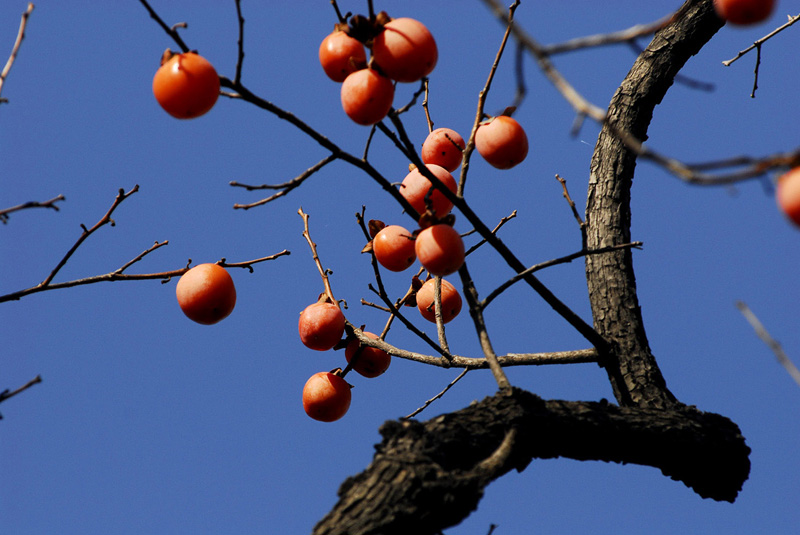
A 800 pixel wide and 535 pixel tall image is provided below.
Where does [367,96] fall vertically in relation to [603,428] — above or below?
above

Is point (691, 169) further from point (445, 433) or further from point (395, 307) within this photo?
point (395, 307)

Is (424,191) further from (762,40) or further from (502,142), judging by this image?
(762,40)

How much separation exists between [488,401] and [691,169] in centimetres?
111

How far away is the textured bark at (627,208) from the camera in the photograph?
2.50 metres

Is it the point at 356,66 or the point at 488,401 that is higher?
the point at 356,66

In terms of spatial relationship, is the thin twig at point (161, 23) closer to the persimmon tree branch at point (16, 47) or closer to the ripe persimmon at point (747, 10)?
the persimmon tree branch at point (16, 47)

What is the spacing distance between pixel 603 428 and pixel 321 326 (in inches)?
44.7

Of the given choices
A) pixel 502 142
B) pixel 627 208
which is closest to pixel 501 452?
pixel 502 142

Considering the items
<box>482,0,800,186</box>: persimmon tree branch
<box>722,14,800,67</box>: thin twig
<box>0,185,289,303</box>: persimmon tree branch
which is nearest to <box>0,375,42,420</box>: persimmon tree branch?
<box>0,185,289,303</box>: persimmon tree branch

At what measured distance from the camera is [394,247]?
2295 millimetres

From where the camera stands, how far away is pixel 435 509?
5.55 feet

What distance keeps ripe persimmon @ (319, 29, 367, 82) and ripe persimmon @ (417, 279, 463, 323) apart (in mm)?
1022

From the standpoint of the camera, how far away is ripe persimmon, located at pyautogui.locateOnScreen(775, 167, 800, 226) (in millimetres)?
1306

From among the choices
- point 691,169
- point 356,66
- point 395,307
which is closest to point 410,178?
point 356,66
